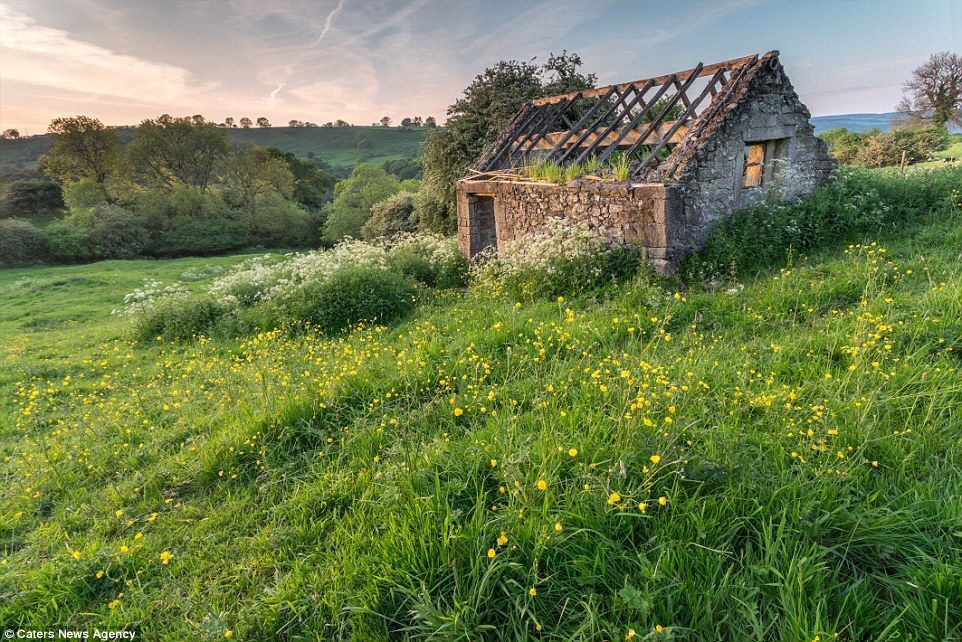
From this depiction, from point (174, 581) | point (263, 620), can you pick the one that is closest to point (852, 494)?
point (263, 620)

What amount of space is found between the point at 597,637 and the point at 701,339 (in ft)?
12.9

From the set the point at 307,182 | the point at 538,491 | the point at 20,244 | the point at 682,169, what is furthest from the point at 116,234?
the point at 538,491

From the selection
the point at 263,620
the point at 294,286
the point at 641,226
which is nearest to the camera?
the point at 263,620

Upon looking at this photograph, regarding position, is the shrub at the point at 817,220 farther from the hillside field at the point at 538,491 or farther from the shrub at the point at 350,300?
the shrub at the point at 350,300

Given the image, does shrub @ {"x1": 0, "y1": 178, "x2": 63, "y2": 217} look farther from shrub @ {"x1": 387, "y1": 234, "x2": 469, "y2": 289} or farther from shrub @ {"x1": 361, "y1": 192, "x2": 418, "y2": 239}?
shrub @ {"x1": 387, "y1": 234, "x2": 469, "y2": 289}

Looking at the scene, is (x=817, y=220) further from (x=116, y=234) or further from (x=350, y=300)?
(x=116, y=234)

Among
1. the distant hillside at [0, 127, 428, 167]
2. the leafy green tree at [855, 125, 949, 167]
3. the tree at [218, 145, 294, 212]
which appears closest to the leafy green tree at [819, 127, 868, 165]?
the leafy green tree at [855, 125, 949, 167]

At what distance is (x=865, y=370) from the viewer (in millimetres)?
4137

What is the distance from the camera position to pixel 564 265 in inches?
348

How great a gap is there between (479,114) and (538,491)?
17.8 meters

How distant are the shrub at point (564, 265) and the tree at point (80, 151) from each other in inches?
1793

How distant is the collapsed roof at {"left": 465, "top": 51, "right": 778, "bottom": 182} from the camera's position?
30.9 ft

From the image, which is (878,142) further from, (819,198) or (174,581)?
(174,581)

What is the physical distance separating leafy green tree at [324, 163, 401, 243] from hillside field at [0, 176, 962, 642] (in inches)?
1235
